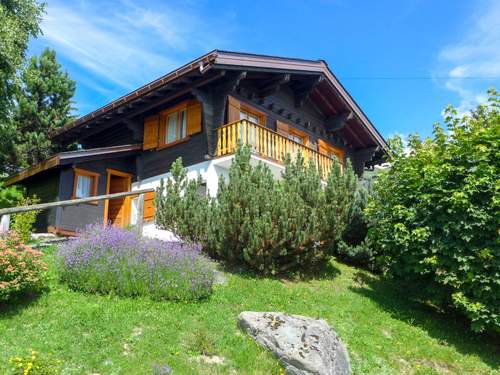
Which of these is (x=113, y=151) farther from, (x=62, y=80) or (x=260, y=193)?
(x=62, y=80)

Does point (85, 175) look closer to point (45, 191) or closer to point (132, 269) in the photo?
point (45, 191)

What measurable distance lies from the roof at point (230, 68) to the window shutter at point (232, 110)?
45.2 inches

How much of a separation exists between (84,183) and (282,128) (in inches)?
271

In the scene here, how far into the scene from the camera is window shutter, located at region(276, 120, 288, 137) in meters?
15.2

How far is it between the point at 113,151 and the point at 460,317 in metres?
10.5

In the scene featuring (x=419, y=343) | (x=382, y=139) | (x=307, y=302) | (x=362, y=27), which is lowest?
(x=419, y=343)

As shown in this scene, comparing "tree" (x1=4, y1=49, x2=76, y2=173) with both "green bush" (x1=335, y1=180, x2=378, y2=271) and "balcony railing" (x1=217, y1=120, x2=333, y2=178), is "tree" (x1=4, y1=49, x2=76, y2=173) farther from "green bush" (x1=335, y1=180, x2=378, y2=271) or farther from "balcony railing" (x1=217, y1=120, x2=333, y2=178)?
"green bush" (x1=335, y1=180, x2=378, y2=271)

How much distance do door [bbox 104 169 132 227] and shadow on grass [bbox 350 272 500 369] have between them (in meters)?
8.26

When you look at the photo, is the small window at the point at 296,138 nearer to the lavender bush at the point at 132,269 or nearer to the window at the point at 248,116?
the window at the point at 248,116

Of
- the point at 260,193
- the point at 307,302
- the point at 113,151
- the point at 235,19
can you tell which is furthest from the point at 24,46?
the point at 307,302

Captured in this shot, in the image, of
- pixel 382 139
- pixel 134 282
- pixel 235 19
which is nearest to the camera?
pixel 134 282

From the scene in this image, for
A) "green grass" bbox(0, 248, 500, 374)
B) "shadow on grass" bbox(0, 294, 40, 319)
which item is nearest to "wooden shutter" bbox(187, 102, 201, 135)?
"green grass" bbox(0, 248, 500, 374)

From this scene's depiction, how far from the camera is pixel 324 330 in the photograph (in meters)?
6.33

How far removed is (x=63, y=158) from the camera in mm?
12172
